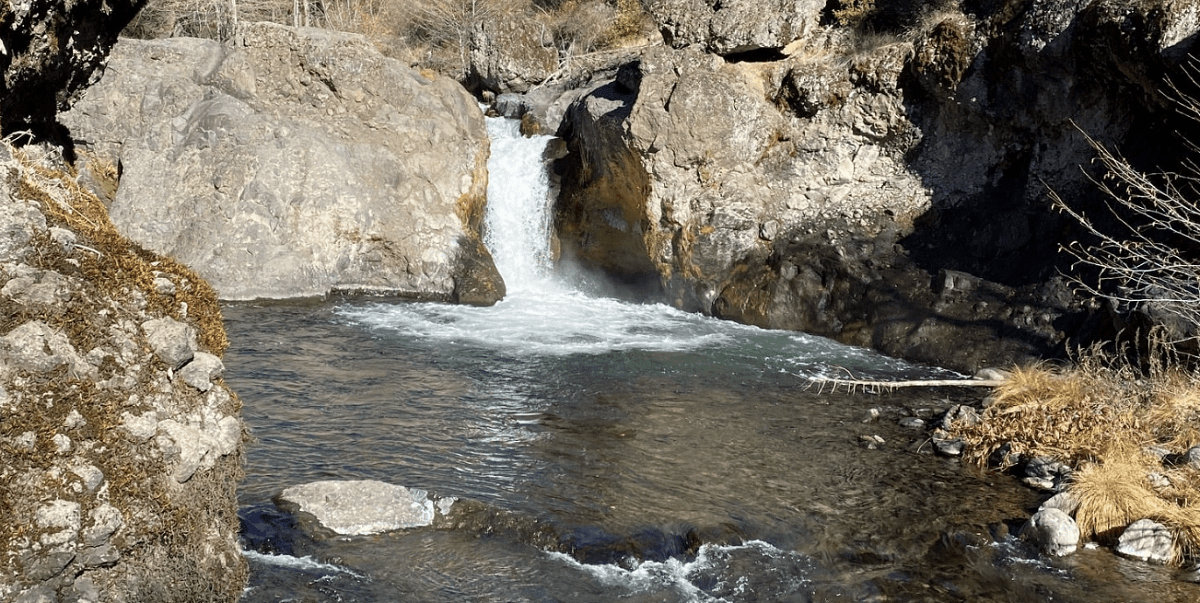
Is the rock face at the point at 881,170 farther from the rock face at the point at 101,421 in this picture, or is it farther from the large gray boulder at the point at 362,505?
the rock face at the point at 101,421

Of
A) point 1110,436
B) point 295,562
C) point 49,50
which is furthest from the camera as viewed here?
point 49,50

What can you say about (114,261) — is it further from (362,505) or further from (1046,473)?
(1046,473)

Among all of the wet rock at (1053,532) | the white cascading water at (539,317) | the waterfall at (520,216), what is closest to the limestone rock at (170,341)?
the wet rock at (1053,532)

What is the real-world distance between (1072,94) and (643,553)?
9.89m

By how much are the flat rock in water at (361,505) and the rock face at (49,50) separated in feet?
13.5

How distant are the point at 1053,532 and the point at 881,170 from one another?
9193 mm

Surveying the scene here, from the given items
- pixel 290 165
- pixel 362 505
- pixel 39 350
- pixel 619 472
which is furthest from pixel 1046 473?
pixel 290 165

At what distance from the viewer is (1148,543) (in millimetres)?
6809

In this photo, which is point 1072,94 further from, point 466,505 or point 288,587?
point 288,587

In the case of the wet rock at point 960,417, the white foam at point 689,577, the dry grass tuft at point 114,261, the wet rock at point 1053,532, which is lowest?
the white foam at point 689,577

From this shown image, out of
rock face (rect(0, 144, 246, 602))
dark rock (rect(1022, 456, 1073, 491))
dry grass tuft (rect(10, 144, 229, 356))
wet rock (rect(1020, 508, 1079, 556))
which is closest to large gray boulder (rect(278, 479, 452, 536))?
rock face (rect(0, 144, 246, 602))

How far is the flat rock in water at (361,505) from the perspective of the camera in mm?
6711

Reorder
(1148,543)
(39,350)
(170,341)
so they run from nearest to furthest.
Answer: (39,350) → (170,341) → (1148,543)

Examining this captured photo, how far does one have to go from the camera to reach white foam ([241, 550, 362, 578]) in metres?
6.04
